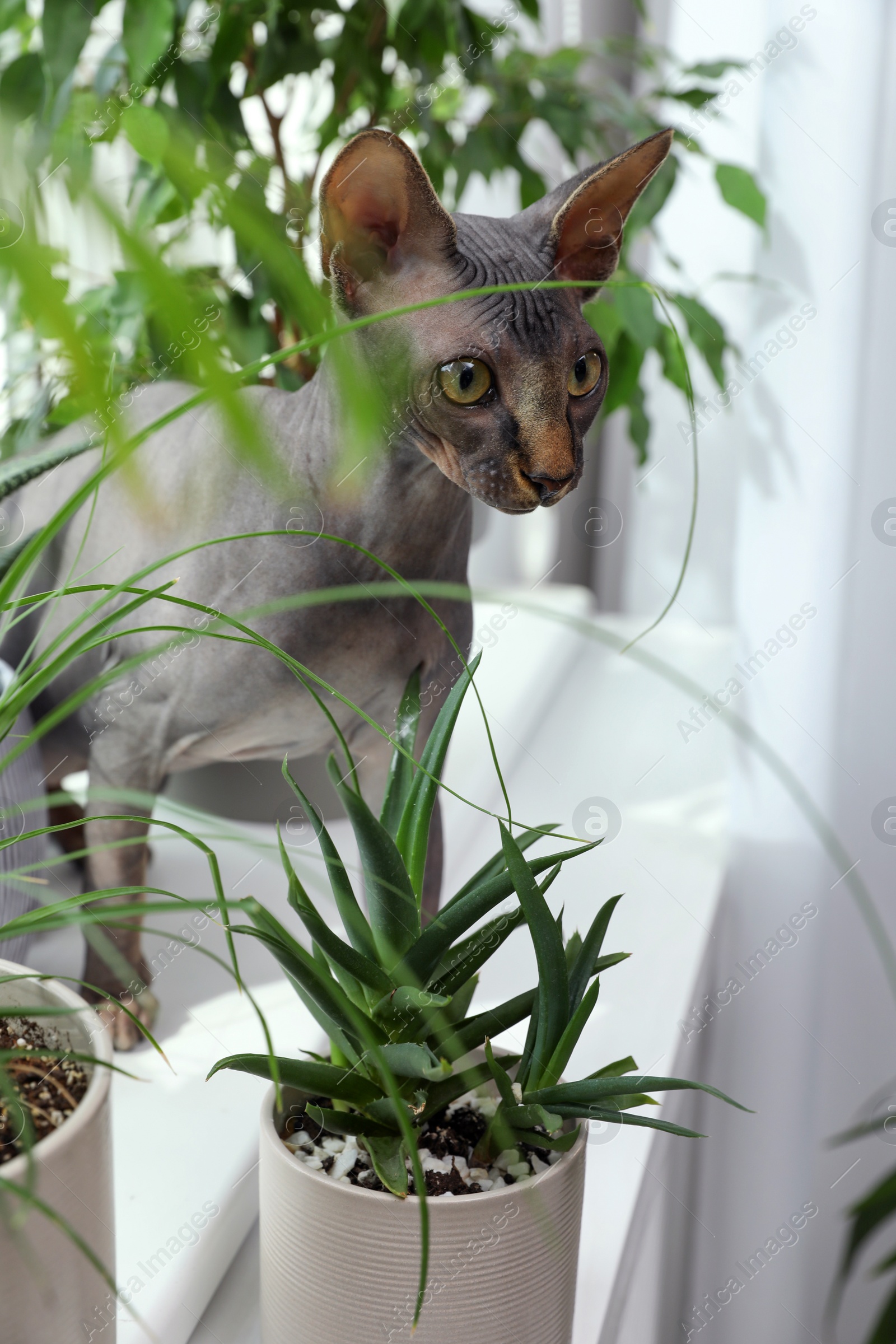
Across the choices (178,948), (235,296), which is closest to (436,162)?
(235,296)

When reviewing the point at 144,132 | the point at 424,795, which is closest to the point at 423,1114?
the point at 424,795

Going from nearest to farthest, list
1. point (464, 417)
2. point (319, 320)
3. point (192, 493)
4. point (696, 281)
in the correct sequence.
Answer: point (319, 320)
point (464, 417)
point (192, 493)
point (696, 281)

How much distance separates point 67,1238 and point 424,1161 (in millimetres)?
132

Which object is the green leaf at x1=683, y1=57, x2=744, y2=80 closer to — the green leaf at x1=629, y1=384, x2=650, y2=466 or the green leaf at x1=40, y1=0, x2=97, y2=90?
the green leaf at x1=629, y1=384, x2=650, y2=466

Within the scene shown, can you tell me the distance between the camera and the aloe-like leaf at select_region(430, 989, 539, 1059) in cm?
43

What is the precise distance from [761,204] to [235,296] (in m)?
0.30

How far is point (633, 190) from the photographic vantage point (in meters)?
0.36

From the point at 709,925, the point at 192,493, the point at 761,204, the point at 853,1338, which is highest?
the point at 761,204

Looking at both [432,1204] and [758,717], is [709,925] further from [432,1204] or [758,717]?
[432,1204]

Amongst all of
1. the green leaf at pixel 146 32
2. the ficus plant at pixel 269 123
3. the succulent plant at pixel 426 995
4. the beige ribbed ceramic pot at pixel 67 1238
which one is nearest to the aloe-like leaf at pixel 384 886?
the succulent plant at pixel 426 995

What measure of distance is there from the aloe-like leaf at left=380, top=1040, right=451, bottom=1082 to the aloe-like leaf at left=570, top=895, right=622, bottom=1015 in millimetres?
61

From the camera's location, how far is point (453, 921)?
41cm

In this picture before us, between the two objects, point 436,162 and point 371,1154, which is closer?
point 371,1154

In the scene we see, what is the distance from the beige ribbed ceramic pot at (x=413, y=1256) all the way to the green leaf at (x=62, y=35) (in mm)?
461
